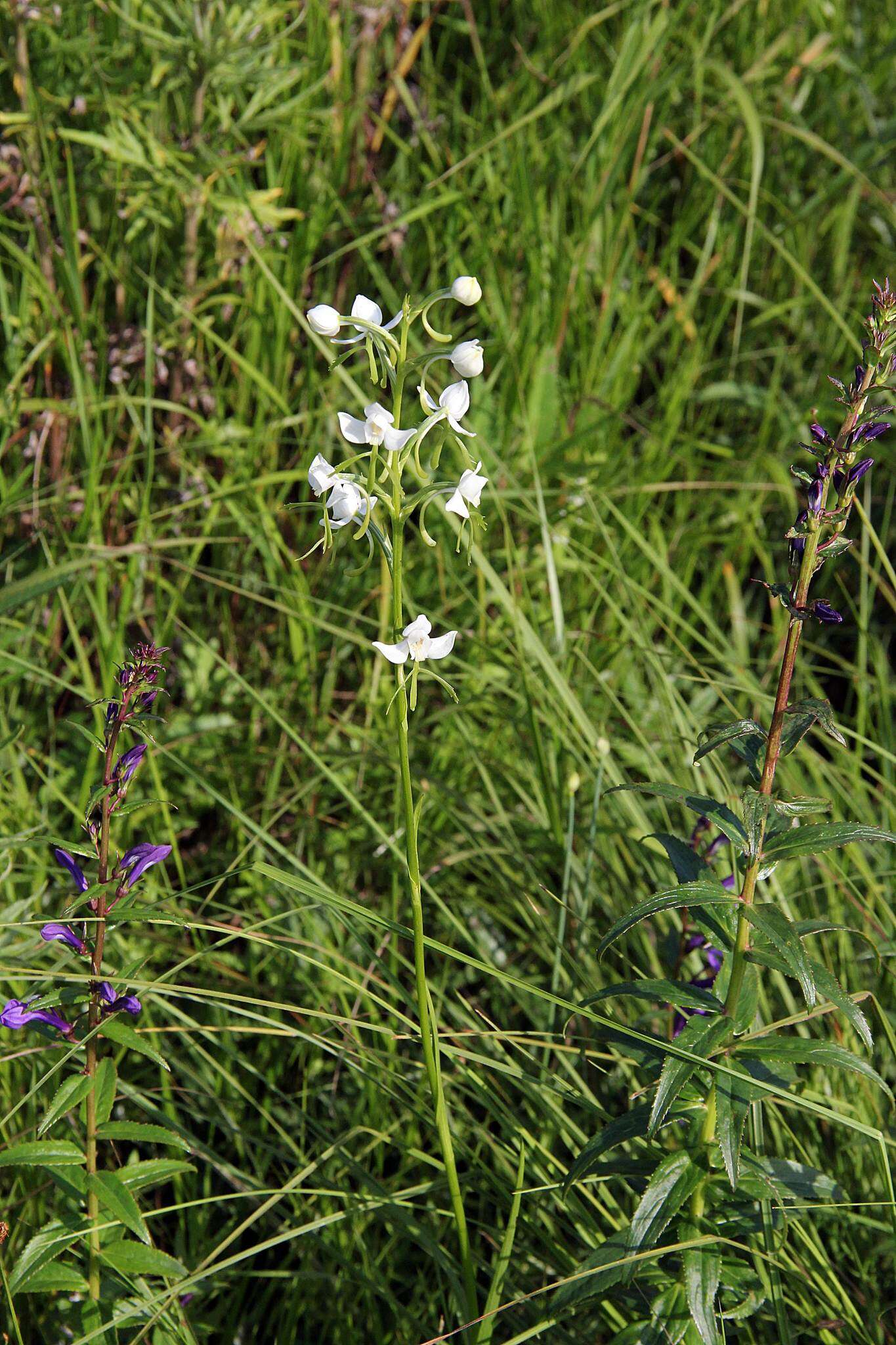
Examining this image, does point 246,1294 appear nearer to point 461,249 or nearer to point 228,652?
point 228,652

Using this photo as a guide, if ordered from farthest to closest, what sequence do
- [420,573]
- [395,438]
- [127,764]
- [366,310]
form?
1. [420,573]
2. [127,764]
3. [366,310]
4. [395,438]

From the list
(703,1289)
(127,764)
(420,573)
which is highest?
(127,764)

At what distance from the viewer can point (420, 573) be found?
2.70 meters

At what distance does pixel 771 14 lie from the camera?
3506mm

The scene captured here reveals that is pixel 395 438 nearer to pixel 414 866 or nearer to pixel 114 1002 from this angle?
pixel 414 866

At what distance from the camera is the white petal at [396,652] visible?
1210 millimetres

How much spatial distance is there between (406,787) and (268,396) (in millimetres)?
1753

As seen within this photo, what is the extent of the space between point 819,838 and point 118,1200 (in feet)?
2.95

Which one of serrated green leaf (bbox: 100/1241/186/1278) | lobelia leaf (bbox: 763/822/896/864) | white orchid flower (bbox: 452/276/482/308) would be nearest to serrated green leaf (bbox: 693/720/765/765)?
lobelia leaf (bbox: 763/822/896/864)

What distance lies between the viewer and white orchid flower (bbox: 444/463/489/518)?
1263 millimetres

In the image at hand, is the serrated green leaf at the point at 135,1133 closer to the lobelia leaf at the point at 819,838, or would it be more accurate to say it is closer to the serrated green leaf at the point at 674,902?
the serrated green leaf at the point at 674,902

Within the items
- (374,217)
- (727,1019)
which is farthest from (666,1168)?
(374,217)

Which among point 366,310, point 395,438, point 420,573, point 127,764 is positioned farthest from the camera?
point 420,573

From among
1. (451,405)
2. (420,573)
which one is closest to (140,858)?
(451,405)
